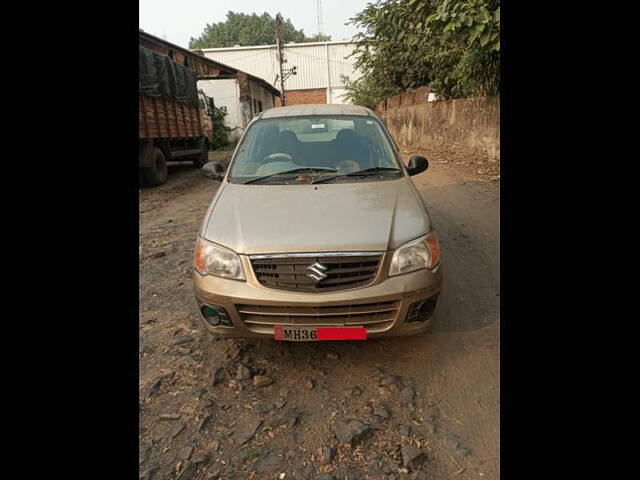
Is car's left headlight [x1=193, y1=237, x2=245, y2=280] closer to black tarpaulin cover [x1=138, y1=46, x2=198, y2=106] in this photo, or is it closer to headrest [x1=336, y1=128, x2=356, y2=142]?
headrest [x1=336, y1=128, x2=356, y2=142]

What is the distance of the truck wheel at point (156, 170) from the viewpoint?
331 inches

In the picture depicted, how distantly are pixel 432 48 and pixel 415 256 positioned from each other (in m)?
9.17

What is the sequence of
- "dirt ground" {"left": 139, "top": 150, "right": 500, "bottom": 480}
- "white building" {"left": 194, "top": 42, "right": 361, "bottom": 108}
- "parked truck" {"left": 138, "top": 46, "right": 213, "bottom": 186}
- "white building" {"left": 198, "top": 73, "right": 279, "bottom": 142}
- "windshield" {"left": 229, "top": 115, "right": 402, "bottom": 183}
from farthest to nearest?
"white building" {"left": 194, "top": 42, "right": 361, "bottom": 108}
"white building" {"left": 198, "top": 73, "right": 279, "bottom": 142}
"parked truck" {"left": 138, "top": 46, "right": 213, "bottom": 186}
"windshield" {"left": 229, "top": 115, "right": 402, "bottom": 183}
"dirt ground" {"left": 139, "top": 150, "right": 500, "bottom": 480}

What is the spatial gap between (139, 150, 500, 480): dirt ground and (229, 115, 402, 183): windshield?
1195 millimetres

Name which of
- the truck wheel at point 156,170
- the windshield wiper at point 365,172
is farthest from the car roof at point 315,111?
the truck wheel at point 156,170

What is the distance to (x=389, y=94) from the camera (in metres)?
15.2

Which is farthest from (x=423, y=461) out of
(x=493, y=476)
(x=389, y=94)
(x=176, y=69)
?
(x=389, y=94)

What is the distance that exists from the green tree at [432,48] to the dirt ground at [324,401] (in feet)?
10.4

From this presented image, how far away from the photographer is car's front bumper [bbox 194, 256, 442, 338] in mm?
1960

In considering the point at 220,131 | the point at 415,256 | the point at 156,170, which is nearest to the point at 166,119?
the point at 156,170

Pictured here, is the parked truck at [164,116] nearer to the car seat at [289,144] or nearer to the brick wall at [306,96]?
the car seat at [289,144]

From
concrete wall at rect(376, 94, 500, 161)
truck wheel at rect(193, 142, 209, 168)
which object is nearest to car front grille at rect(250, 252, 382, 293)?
concrete wall at rect(376, 94, 500, 161)

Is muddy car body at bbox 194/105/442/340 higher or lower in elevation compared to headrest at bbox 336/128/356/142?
lower

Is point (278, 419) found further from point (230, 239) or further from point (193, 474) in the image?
point (230, 239)
